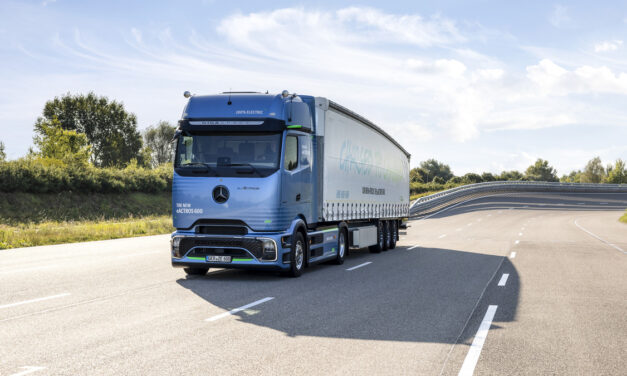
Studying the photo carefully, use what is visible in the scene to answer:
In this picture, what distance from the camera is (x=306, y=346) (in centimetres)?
652

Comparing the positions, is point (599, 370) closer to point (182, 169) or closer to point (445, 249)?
point (182, 169)

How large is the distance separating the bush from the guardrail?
991 inches

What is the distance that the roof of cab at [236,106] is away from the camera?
12.1m

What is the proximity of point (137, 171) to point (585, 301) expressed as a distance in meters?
53.9

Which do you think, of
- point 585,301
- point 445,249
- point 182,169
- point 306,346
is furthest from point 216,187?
point 445,249

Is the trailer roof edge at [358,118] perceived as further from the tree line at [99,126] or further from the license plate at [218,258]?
the tree line at [99,126]

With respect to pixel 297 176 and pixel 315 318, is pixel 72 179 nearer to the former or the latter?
pixel 297 176

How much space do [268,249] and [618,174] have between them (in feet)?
626

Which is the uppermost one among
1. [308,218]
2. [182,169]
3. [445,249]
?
[182,169]

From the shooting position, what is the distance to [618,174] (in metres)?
181

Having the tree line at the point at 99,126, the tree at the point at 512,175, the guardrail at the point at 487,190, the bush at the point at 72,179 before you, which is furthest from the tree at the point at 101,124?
the tree at the point at 512,175

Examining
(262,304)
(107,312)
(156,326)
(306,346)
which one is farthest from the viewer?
(262,304)

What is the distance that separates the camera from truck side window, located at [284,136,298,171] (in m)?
12.2

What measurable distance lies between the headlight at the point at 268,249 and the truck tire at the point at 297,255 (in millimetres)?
574
